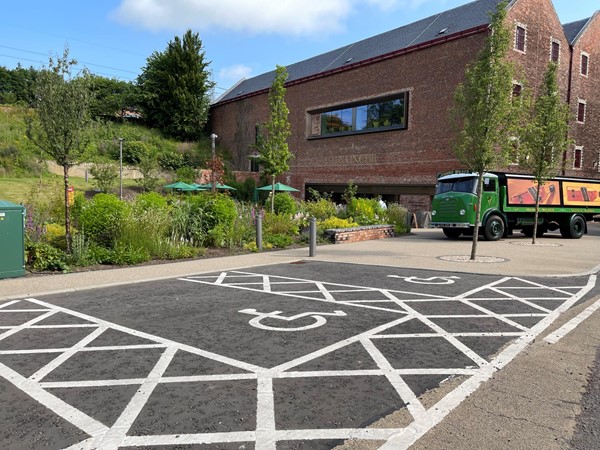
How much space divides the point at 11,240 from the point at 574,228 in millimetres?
20704

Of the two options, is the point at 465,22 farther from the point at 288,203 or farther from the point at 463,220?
the point at 288,203

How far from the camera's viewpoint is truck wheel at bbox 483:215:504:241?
1771 cm

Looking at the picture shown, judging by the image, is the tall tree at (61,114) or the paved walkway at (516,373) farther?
the tall tree at (61,114)

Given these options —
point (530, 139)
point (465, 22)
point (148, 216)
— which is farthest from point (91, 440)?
point (465, 22)

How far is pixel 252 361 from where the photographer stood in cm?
411

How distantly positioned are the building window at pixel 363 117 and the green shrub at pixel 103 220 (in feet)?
73.7

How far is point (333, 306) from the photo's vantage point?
635cm

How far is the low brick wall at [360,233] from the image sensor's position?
51.5 ft

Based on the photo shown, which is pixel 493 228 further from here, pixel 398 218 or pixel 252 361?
pixel 252 361

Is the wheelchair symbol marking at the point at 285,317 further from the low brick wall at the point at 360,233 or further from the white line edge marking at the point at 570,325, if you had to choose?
the low brick wall at the point at 360,233

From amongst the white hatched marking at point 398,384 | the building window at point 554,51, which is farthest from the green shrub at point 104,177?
the building window at point 554,51

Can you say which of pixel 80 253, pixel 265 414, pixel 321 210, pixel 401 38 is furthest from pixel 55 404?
pixel 401 38

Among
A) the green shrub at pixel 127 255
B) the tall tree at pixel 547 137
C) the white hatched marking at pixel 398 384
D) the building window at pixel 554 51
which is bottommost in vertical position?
the white hatched marking at pixel 398 384

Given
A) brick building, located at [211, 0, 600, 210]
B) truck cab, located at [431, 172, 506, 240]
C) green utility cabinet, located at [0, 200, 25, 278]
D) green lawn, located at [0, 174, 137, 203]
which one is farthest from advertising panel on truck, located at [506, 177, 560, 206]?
green lawn, located at [0, 174, 137, 203]
